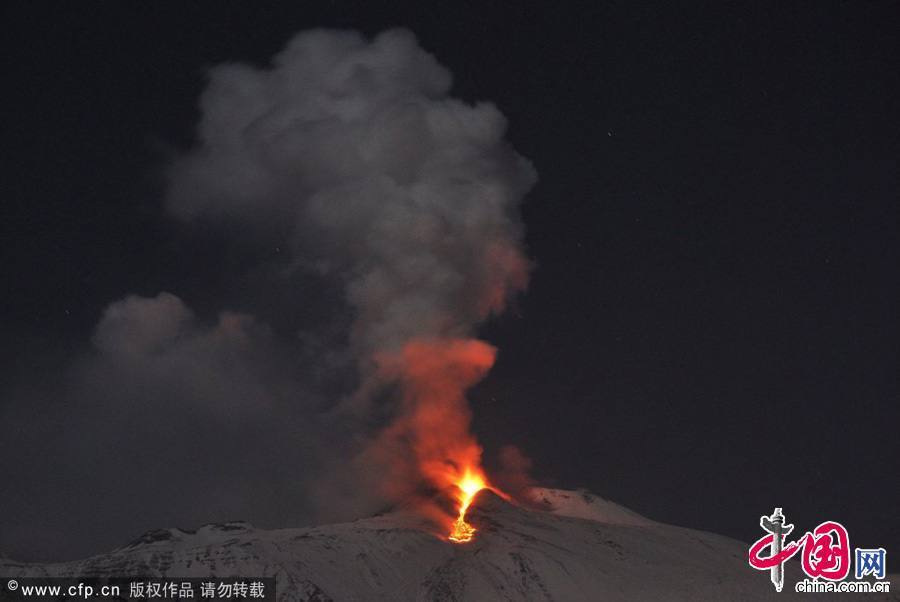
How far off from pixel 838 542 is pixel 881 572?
22.9 ft

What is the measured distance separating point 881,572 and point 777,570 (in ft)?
45.1

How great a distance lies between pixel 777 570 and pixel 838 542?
10531 mm

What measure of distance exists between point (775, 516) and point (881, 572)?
15155 mm

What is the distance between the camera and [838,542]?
15262 cm

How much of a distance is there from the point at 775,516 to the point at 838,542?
357 inches

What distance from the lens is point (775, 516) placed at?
158m

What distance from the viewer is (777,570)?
159m

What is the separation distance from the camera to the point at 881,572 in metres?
153

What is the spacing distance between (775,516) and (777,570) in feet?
25.8
